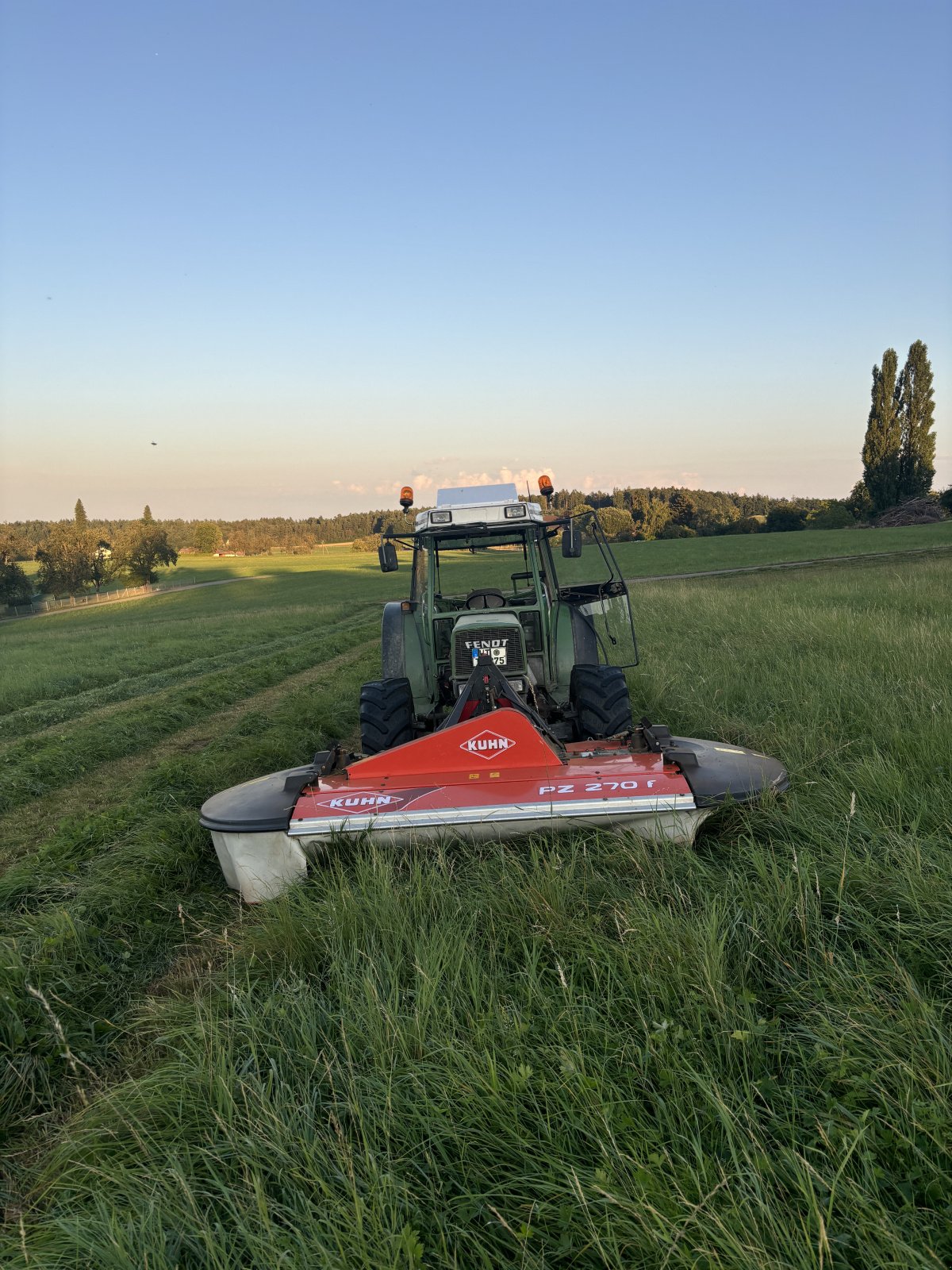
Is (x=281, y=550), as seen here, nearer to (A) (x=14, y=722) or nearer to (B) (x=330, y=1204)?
(A) (x=14, y=722)

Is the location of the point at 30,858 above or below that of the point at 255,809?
below

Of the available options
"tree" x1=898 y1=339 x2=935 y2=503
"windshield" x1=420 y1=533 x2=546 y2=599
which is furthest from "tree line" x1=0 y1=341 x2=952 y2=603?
"windshield" x1=420 y1=533 x2=546 y2=599

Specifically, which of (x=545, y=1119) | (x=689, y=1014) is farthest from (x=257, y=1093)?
(x=689, y=1014)

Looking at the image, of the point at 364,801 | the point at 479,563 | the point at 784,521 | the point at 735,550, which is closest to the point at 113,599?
the point at 735,550

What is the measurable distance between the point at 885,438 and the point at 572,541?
65870 millimetres

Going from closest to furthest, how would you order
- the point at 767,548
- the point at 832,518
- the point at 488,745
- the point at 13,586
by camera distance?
the point at 488,745
the point at 767,548
the point at 13,586
the point at 832,518

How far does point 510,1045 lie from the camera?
2.27 metres

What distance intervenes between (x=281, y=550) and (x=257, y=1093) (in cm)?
10338

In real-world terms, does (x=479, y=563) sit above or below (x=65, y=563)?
below

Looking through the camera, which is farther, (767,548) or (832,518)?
(832,518)

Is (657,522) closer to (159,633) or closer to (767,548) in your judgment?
(767,548)

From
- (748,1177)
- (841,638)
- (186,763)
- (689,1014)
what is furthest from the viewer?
(841,638)

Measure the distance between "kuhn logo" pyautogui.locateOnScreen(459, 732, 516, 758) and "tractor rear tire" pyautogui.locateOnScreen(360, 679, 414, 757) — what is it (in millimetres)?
1627

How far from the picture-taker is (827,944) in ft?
8.90
